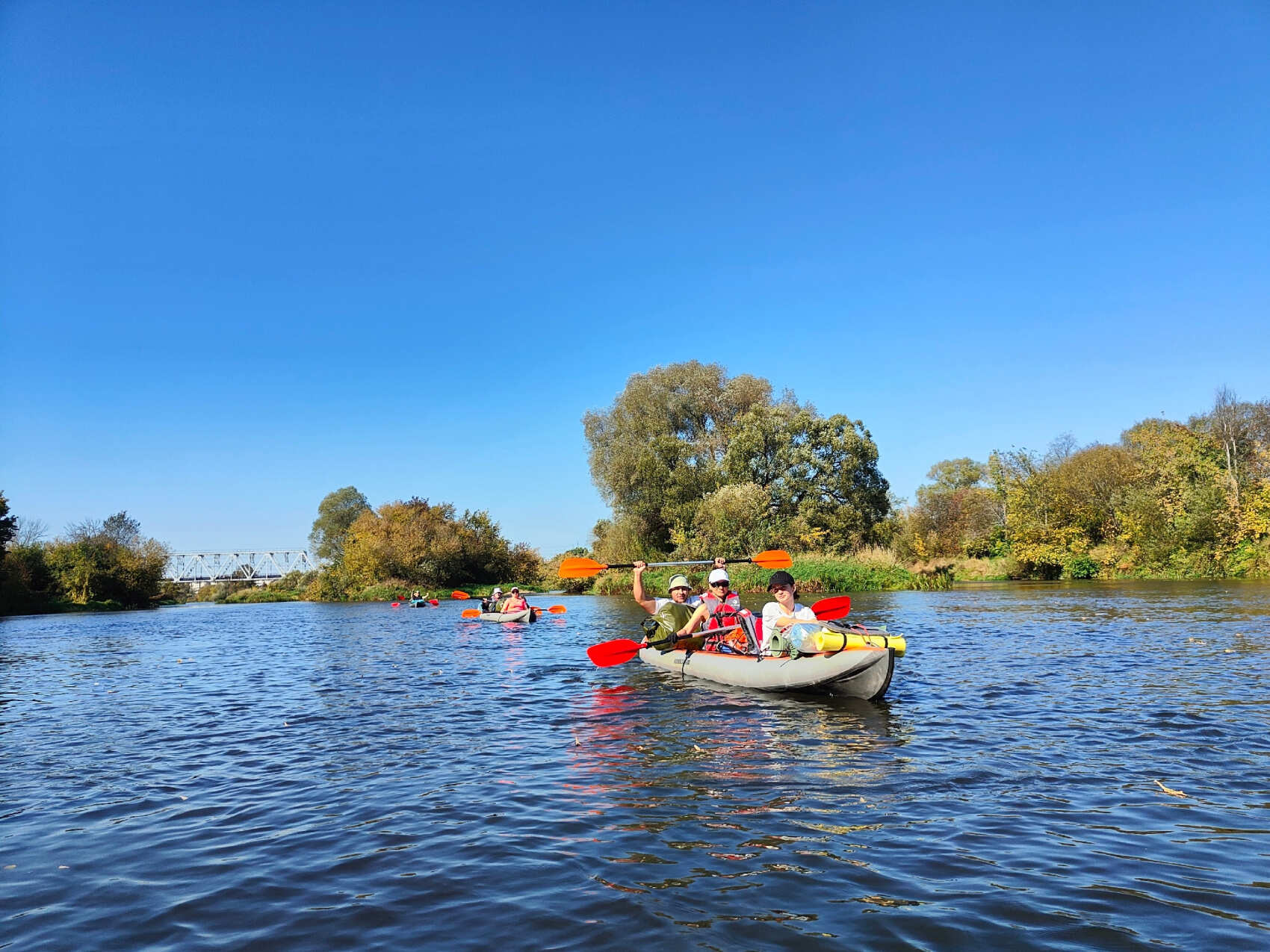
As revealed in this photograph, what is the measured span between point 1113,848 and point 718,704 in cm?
555

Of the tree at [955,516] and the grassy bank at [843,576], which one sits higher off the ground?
the tree at [955,516]

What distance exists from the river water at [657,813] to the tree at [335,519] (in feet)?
218

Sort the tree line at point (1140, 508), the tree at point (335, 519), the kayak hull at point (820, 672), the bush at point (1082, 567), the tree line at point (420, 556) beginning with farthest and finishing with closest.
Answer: the tree at point (335, 519)
the tree line at point (420, 556)
the bush at point (1082, 567)
the tree line at point (1140, 508)
the kayak hull at point (820, 672)

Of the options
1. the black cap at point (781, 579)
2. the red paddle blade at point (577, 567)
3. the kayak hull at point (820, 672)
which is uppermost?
the red paddle blade at point (577, 567)

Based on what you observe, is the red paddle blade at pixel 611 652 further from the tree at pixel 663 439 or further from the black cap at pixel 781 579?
the tree at pixel 663 439

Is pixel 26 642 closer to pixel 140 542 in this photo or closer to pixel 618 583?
pixel 618 583

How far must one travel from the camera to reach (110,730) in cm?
914

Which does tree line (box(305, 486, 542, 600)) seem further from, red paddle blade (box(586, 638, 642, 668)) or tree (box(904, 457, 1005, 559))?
red paddle blade (box(586, 638, 642, 668))

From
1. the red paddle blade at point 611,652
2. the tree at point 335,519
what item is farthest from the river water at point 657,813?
the tree at point 335,519

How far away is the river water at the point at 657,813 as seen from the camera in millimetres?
3742

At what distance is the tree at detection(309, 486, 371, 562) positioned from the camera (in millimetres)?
75250

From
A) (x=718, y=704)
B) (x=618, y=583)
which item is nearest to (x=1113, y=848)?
(x=718, y=704)

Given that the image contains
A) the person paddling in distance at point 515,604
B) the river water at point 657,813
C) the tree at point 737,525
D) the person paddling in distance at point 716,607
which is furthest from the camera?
the tree at point 737,525

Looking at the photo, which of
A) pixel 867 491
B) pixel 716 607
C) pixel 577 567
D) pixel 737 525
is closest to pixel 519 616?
pixel 577 567
